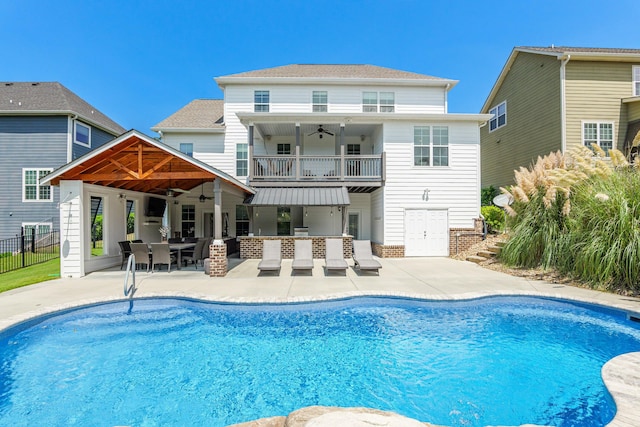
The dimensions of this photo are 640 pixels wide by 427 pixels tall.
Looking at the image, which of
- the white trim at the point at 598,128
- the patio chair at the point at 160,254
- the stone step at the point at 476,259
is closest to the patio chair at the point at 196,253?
the patio chair at the point at 160,254

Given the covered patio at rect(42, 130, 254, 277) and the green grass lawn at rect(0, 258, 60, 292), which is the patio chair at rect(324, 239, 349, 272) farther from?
the green grass lawn at rect(0, 258, 60, 292)

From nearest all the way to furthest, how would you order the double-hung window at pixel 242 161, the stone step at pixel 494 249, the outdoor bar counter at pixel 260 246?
1. the stone step at pixel 494 249
2. the outdoor bar counter at pixel 260 246
3. the double-hung window at pixel 242 161

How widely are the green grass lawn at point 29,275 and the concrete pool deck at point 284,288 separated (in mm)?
511

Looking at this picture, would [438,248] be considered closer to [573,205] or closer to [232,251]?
[573,205]

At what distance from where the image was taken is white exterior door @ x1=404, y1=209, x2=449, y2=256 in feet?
50.1

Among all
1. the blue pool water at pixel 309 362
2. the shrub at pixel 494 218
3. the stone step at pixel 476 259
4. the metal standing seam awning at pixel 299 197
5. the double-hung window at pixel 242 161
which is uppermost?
the double-hung window at pixel 242 161

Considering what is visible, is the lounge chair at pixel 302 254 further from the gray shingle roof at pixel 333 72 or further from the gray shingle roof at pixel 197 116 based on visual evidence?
the gray shingle roof at pixel 333 72

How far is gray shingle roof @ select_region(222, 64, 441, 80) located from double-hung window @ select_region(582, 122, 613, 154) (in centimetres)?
842

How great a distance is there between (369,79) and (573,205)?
1244cm

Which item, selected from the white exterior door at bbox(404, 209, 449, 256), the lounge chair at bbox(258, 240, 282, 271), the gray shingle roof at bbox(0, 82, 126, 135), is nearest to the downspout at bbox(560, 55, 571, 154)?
the white exterior door at bbox(404, 209, 449, 256)

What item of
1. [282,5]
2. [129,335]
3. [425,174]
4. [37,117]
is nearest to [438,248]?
[425,174]

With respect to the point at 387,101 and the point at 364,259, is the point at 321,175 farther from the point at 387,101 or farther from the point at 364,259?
the point at 387,101

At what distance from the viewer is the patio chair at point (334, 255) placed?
1054 centimetres

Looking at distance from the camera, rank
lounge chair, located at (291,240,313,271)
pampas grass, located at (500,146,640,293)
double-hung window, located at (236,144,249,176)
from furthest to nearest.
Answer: double-hung window, located at (236,144,249,176)
lounge chair, located at (291,240,313,271)
pampas grass, located at (500,146,640,293)
